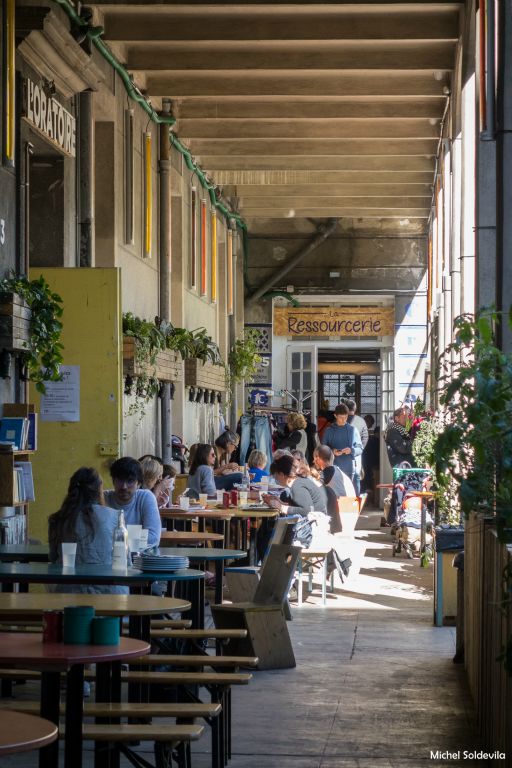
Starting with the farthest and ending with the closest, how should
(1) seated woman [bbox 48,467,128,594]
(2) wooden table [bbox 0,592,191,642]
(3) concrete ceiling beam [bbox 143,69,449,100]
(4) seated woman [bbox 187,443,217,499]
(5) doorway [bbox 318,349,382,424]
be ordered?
(5) doorway [bbox 318,349,382,424] < (3) concrete ceiling beam [bbox 143,69,449,100] < (4) seated woman [bbox 187,443,217,499] < (1) seated woman [bbox 48,467,128,594] < (2) wooden table [bbox 0,592,191,642]

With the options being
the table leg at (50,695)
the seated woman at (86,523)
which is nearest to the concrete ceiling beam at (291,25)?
the seated woman at (86,523)

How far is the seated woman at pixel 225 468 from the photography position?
41.4 ft

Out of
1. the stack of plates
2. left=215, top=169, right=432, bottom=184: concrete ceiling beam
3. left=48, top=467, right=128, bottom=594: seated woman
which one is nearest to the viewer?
the stack of plates

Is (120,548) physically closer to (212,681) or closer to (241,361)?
(212,681)

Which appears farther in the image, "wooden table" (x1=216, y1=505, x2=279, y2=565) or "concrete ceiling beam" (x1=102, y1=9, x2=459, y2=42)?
"concrete ceiling beam" (x1=102, y1=9, x2=459, y2=42)

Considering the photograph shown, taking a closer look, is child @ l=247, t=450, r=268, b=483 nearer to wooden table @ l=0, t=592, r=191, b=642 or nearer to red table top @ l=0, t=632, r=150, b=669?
wooden table @ l=0, t=592, r=191, b=642

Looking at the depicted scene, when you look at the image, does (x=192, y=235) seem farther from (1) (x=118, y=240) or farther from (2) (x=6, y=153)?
(2) (x=6, y=153)

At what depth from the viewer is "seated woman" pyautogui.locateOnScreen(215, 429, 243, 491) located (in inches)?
496

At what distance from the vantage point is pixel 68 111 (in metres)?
10.0

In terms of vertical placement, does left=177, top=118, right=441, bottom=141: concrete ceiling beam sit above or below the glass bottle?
above

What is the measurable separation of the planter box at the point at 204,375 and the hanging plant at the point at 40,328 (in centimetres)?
693

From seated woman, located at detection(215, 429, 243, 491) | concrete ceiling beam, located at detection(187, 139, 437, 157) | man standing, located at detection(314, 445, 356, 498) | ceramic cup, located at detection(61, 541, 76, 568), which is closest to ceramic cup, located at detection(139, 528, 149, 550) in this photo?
ceramic cup, located at detection(61, 541, 76, 568)

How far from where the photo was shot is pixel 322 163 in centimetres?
1697

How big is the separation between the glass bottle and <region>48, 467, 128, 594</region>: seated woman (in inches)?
6.5
